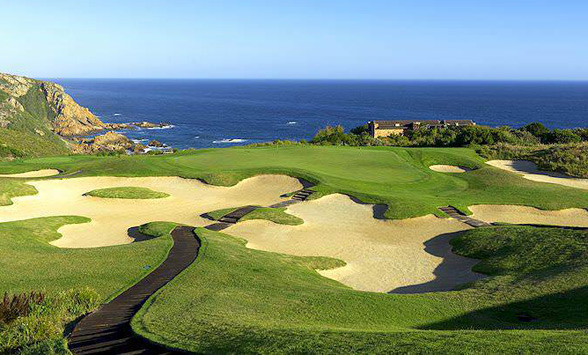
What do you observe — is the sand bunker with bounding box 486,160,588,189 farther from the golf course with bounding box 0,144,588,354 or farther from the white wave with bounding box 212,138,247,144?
the white wave with bounding box 212,138,247,144

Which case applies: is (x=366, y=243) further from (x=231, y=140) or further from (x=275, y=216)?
(x=231, y=140)

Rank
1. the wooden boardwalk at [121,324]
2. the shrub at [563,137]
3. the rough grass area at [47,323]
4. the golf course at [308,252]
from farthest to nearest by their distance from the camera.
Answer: the shrub at [563,137] → the golf course at [308,252] → the wooden boardwalk at [121,324] → the rough grass area at [47,323]

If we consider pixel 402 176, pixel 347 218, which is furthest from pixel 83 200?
pixel 402 176

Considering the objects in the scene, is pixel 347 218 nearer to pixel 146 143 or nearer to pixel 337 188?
pixel 337 188

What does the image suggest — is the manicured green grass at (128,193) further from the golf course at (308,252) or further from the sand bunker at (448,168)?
the sand bunker at (448,168)

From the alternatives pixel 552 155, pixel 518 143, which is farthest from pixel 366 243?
pixel 518 143

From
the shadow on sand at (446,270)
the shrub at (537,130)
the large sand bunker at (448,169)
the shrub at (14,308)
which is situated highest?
the shrub at (14,308)

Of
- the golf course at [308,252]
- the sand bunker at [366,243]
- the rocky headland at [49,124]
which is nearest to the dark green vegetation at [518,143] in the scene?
the golf course at [308,252]
